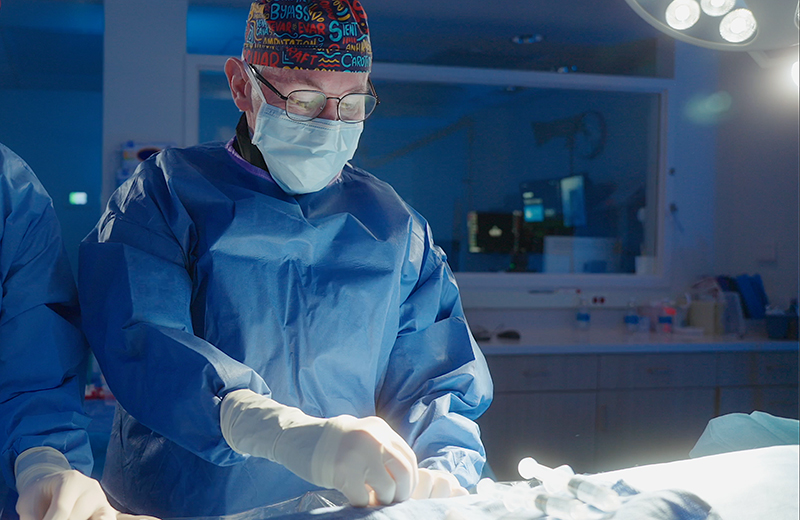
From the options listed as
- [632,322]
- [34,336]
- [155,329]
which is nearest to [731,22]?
[155,329]

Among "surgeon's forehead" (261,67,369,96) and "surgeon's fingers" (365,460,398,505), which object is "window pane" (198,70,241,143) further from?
"surgeon's fingers" (365,460,398,505)

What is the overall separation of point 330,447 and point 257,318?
0.35 m

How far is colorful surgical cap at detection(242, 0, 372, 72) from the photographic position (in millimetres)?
1083

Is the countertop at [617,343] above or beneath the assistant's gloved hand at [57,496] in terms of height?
beneath

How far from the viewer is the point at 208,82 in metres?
3.71

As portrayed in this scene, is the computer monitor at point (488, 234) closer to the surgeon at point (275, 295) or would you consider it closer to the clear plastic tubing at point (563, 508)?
the surgeon at point (275, 295)

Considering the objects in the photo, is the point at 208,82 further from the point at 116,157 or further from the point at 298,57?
the point at 298,57

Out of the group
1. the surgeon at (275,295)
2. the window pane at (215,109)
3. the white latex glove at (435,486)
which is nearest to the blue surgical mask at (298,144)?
the surgeon at (275,295)

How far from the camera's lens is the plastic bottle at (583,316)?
3648 millimetres

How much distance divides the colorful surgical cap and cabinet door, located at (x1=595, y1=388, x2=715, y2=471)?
8.35 ft

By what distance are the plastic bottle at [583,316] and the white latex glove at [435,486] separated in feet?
9.22

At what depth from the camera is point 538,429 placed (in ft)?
10.4

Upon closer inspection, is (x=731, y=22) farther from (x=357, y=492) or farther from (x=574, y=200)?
(x=574, y=200)

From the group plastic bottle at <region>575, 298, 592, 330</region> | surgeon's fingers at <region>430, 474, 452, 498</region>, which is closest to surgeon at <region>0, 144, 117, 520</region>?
surgeon's fingers at <region>430, 474, 452, 498</region>
